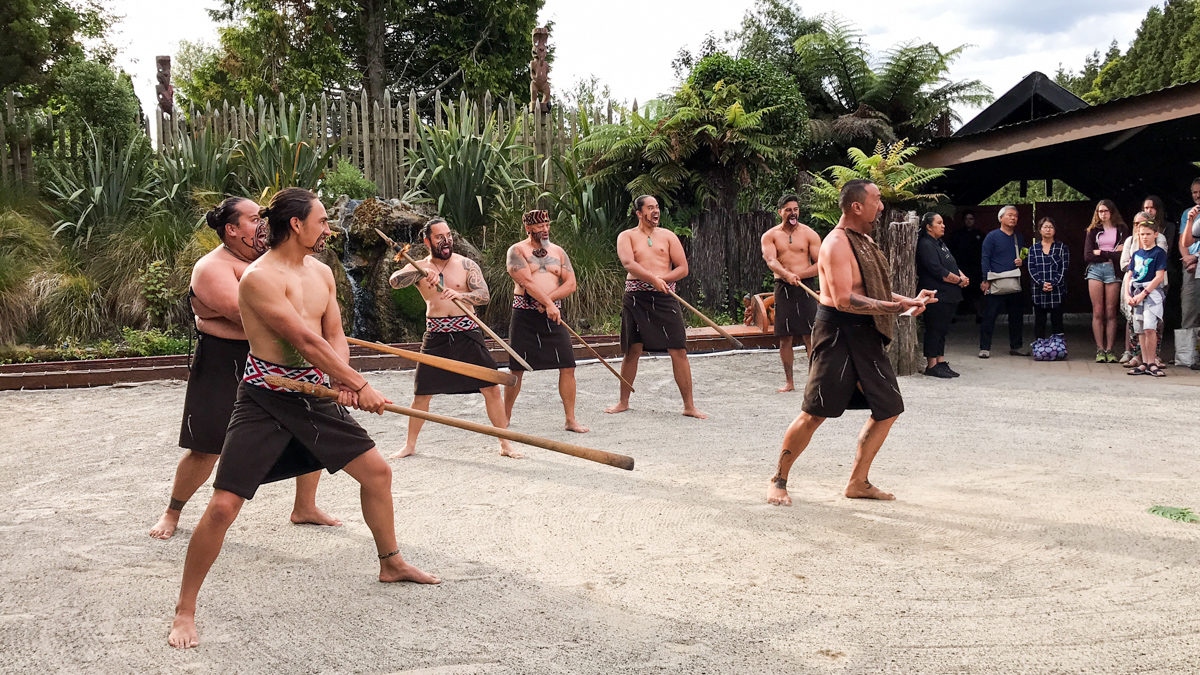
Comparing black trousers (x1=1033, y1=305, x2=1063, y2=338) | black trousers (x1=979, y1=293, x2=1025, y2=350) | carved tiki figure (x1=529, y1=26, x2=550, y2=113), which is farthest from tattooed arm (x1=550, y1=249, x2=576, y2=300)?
carved tiki figure (x1=529, y1=26, x2=550, y2=113)

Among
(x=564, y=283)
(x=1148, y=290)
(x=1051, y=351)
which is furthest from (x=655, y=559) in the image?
(x=1051, y=351)

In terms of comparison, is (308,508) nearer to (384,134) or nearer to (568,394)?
(568,394)

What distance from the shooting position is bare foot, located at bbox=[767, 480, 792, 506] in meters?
5.29

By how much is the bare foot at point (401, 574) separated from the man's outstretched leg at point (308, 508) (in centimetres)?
98

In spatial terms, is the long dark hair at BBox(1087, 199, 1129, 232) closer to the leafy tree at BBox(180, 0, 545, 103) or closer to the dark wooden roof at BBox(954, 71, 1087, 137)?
the dark wooden roof at BBox(954, 71, 1087, 137)

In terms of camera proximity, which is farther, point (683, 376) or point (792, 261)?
point (792, 261)

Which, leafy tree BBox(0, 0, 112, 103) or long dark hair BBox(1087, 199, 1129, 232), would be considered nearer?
long dark hair BBox(1087, 199, 1129, 232)

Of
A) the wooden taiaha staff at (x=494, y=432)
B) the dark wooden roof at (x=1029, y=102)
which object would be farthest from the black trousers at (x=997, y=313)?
the wooden taiaha staff at (x=494, y=432)

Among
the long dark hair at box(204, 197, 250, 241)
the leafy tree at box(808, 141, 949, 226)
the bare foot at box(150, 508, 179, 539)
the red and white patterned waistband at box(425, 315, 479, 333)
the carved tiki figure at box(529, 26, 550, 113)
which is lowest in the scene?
the bare foot at box(150, 508, 179, 539)

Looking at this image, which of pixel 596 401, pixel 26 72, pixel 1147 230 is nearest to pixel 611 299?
pixel 596 401

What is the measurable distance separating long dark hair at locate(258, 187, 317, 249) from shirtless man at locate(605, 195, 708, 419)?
4366 millimetres

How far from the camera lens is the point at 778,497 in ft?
17.4

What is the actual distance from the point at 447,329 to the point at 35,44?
623 inches

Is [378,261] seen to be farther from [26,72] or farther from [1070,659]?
[26,72]
